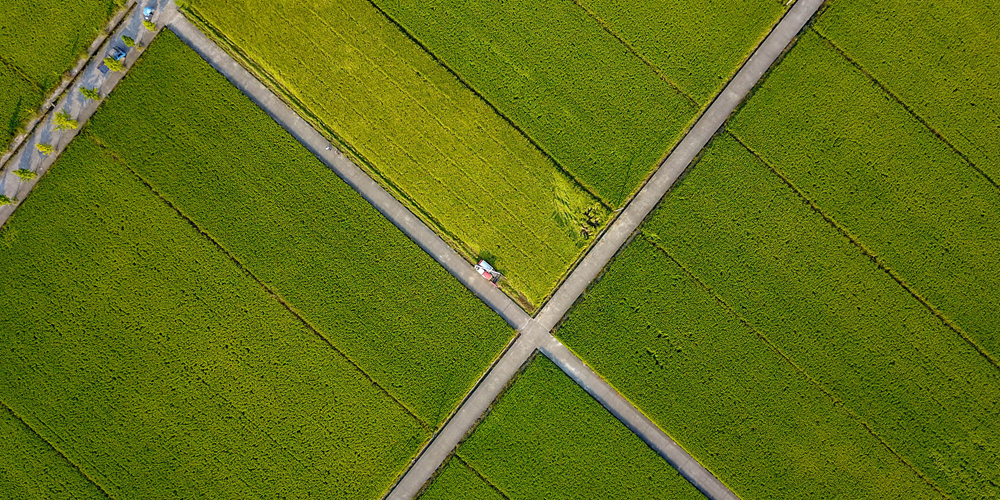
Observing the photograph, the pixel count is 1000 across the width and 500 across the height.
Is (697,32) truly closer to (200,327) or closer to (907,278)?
(907,278)

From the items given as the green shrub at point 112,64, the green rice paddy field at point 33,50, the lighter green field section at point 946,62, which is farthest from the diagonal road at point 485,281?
the lighter green field section at point 946,62

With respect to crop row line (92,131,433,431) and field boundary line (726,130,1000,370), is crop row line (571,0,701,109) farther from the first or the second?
crop row line (92,131,433,431)

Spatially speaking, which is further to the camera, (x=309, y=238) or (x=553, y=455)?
(x=309, y=238)

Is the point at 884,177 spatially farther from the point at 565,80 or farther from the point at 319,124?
the point at 319,124

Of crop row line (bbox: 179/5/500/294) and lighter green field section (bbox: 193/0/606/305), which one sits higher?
lighter green field section (bbox: 193/0/606/305)

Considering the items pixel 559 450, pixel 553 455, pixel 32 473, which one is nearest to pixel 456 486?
pixel 553 455

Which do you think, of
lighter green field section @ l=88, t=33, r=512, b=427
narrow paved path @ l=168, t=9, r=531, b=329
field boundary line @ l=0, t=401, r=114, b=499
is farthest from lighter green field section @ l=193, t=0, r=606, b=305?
field boundary line @ l=0, t=401, r=114, b=499
